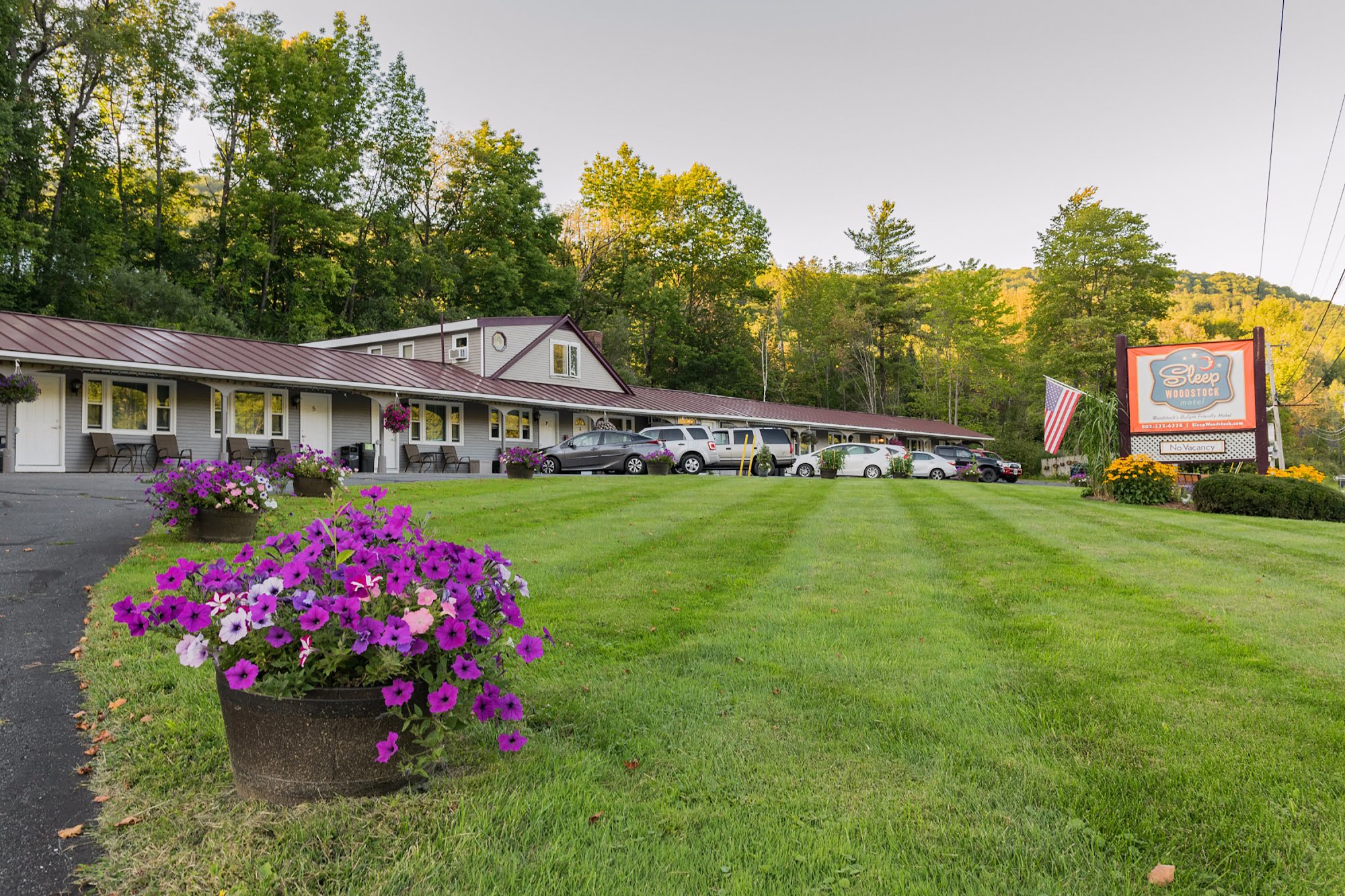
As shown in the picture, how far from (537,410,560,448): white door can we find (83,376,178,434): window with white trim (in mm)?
12506

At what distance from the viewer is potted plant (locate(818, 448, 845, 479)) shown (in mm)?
25578

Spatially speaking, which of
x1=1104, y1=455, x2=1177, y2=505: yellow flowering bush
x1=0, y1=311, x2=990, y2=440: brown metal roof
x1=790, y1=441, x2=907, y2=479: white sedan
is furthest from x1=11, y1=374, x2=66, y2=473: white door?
x1=1104, y1=455, x2=1177, y2=505: yellow flowering bush

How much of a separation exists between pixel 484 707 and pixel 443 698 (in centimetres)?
18

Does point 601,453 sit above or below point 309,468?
above

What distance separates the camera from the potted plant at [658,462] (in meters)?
23.4

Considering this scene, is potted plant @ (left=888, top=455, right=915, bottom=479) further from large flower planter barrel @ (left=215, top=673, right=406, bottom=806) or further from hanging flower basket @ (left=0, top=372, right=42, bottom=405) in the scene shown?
large flower planter barrel @ (left=215, top=673, right=406, bottom=806)

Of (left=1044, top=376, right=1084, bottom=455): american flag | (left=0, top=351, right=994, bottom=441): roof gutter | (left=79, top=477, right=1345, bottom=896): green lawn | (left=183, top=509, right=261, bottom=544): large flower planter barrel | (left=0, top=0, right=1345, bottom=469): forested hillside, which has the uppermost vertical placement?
(left=0, top=0, right=1345, bottom=469): forested hillside

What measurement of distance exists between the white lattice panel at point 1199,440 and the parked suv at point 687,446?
13.5m

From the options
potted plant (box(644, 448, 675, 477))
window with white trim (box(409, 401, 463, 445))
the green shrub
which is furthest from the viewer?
window with white trim (box(409, 401, 463, 445))

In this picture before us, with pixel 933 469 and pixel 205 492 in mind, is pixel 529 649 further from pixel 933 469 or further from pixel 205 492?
pixel 933 469

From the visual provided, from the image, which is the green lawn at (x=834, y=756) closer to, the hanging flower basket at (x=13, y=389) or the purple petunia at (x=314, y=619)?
the purple petunia at (x=314, y=619)

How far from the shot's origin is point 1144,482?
14664 mm

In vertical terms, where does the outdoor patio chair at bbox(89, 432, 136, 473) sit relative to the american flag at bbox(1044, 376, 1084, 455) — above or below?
below

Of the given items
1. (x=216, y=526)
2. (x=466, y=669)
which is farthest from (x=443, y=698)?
(x=216, y=526)
